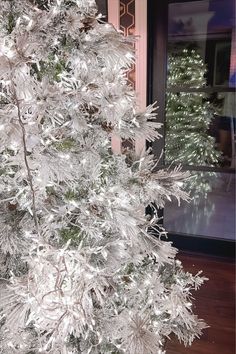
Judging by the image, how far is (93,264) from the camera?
0.98 meters

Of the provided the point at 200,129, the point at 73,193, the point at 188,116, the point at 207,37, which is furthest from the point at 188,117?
the point at 73,193

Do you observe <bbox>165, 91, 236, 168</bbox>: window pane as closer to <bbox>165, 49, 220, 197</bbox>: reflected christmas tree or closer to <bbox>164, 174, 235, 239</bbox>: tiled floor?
<bbox>165, 49, 220, 197</bbox>: reflected christmas tree

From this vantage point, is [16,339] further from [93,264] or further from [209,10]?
[209,10]

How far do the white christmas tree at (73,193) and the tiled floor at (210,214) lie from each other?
1668 mm

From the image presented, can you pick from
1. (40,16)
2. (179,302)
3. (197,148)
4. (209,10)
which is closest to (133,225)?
(179,302)

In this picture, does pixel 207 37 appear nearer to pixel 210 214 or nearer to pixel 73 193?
pixel 210 214

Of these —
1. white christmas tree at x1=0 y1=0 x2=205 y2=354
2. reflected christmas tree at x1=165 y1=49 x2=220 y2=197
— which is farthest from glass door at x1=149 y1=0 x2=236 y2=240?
white christmas tree at x1=0 y1=0 x2=205 y2=354

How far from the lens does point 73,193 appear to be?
1.01 m

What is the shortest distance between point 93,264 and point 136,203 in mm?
281

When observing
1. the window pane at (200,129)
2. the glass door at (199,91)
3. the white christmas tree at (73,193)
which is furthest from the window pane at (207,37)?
the white christmas tree at (73,193)

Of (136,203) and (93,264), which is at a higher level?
(136,203)

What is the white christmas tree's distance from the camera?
2.83 ft

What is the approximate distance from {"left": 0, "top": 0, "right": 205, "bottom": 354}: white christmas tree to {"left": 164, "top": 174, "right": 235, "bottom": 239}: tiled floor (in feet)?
5.47

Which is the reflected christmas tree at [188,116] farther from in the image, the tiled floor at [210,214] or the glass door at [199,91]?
the tiled floor at [210,214]
